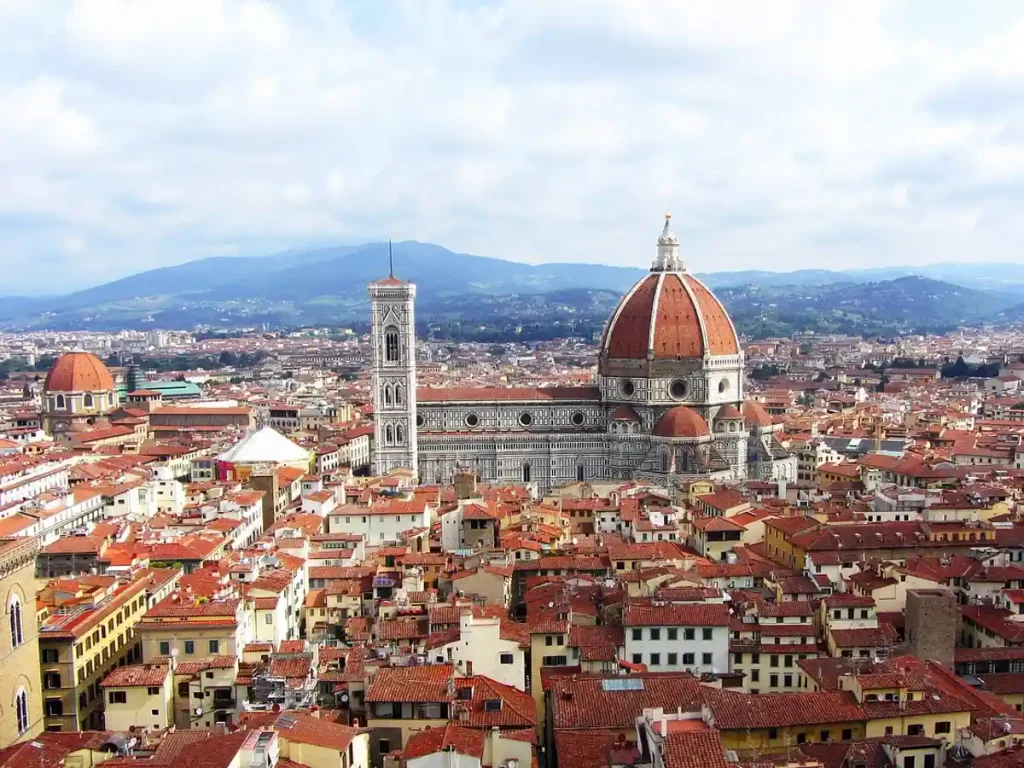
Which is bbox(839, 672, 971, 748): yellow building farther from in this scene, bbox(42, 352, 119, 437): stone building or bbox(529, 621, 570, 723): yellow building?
bbox(42, 352, 119, 437): stone building

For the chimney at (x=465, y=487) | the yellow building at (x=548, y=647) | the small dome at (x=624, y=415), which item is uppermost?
the small dome at (x=624, y=415)

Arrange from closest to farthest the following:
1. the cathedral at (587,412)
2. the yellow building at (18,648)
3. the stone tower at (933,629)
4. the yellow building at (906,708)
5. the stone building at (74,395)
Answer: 1. the yellow building at (906,708)
2. the yellow building at (18,648)
3. the stone tower at (933,629)
4. the cathedral at (587,412)
5. the stone building at (74,395)

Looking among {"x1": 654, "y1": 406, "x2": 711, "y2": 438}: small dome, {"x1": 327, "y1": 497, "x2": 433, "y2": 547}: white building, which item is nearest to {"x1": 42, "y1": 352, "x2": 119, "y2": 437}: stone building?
{"x1": 654, "y1": 406, "x2": 711, "y2": 438}: small dome

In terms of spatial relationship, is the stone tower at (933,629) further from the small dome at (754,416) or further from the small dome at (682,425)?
the small dome at (754,416)

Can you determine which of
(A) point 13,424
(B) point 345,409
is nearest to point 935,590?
(B) point 345,409

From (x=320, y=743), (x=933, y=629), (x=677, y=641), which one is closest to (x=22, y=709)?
(x=320, y=743)

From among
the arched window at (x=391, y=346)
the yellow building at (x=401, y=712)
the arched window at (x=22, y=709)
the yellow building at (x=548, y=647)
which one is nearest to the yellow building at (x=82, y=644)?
the arched window at (x=22, y=709)

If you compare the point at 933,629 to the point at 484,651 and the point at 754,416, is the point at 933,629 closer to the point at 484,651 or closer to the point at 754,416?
the point at 484,651
